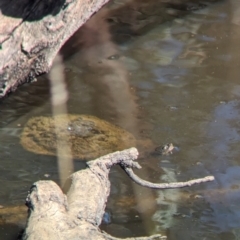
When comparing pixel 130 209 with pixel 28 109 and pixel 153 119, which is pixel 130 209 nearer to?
pixel 153 119

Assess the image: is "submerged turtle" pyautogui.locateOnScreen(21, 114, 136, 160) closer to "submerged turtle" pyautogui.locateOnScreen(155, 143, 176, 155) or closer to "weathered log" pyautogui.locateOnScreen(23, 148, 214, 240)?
"submerged turtle" pyautogui.locateOnScreen(155, 143, 176, 155)

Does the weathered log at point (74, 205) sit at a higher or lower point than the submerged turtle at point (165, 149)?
higher

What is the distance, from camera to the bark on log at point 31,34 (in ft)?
9.66

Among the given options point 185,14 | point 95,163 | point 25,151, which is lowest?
point 185,14

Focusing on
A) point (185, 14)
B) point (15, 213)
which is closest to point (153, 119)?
point (15, 213)

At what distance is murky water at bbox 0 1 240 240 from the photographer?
2.36m

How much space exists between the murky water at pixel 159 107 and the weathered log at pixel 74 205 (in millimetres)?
189

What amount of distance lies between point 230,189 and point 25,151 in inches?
32.7

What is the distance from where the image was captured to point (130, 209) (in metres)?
2.36

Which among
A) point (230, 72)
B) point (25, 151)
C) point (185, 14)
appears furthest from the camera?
point (185, 14)

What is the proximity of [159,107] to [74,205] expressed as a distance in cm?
109

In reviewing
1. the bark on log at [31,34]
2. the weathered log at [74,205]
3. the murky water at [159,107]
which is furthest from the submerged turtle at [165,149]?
the bark on log at [31,34]

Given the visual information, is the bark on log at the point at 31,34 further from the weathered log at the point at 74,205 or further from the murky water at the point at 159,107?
the weathered log at the point at 74,205

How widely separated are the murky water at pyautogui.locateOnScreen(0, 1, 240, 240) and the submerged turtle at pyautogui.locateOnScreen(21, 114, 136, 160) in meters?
0.05
